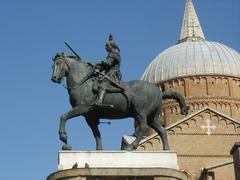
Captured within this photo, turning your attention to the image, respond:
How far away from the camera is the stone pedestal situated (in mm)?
11820

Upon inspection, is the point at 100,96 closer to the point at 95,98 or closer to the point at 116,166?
the point at 95,98

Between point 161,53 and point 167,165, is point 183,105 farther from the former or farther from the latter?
point 161,53

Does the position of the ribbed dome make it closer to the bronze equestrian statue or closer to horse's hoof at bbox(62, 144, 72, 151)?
the bronze equestrian statue

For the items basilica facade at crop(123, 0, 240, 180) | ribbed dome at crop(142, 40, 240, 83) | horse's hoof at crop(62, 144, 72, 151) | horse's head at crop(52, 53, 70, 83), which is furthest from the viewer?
ribbed dome at crop(142, 40, 240, 83)

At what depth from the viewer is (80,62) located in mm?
13500

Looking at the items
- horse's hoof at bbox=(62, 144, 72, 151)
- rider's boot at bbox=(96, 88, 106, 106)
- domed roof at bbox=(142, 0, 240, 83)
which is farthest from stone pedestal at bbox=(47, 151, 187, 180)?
domed roof at bbox=(142, 0, 240, 83)

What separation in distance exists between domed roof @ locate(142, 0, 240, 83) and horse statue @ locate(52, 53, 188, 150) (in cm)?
3633

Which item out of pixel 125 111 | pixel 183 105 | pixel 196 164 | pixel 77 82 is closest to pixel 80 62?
pixel 77 82

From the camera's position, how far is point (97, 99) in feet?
42.0

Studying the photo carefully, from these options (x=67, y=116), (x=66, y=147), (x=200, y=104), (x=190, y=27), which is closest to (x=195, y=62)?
(x=200, y=104)

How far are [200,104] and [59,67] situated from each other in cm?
3530

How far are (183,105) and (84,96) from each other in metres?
2.43

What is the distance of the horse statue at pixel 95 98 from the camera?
42.2 ft

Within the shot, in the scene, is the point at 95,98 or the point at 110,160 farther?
the point at 95,98
